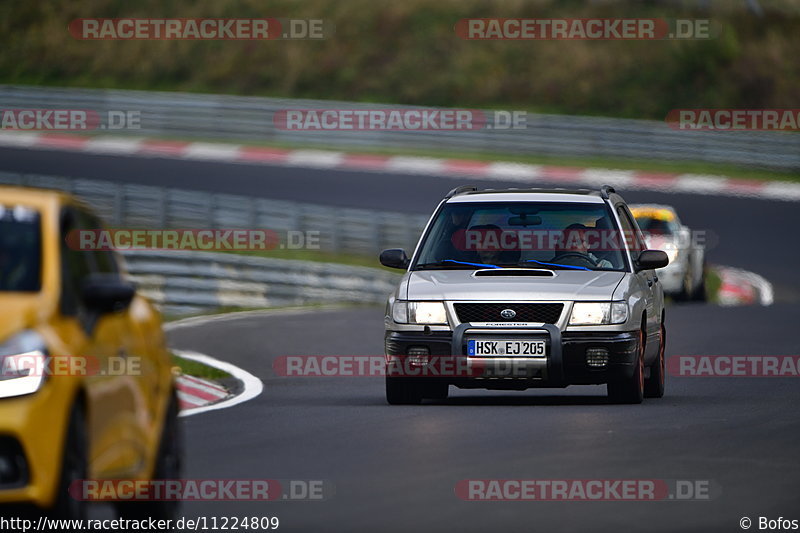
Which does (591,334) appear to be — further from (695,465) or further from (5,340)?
(5,340)

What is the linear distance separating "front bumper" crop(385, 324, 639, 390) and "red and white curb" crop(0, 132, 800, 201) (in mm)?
25225

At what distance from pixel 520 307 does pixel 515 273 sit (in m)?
0.50

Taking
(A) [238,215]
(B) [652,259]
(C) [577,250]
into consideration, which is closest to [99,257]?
(C) [577,250]

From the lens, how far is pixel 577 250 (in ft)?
46.9

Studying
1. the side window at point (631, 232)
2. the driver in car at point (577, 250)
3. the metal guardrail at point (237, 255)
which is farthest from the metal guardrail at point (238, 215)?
the driver in car at point (577, 250)

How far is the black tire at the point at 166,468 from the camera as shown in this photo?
26.6 feet

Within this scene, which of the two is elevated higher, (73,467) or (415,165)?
(415,165)

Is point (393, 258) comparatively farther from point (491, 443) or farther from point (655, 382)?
point (491, 443)

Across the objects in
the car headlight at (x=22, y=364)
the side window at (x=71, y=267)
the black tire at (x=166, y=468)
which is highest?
the side window at (x=71, y=267)

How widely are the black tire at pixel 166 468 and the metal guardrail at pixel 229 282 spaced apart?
18.7 meters

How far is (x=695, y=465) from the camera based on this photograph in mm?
10273

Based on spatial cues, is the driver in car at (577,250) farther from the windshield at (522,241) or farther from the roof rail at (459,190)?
the roof rail at (459,190)

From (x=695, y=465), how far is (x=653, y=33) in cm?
4186

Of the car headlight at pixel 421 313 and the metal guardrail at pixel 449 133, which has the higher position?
the metal guardrail at pixel 449 133
